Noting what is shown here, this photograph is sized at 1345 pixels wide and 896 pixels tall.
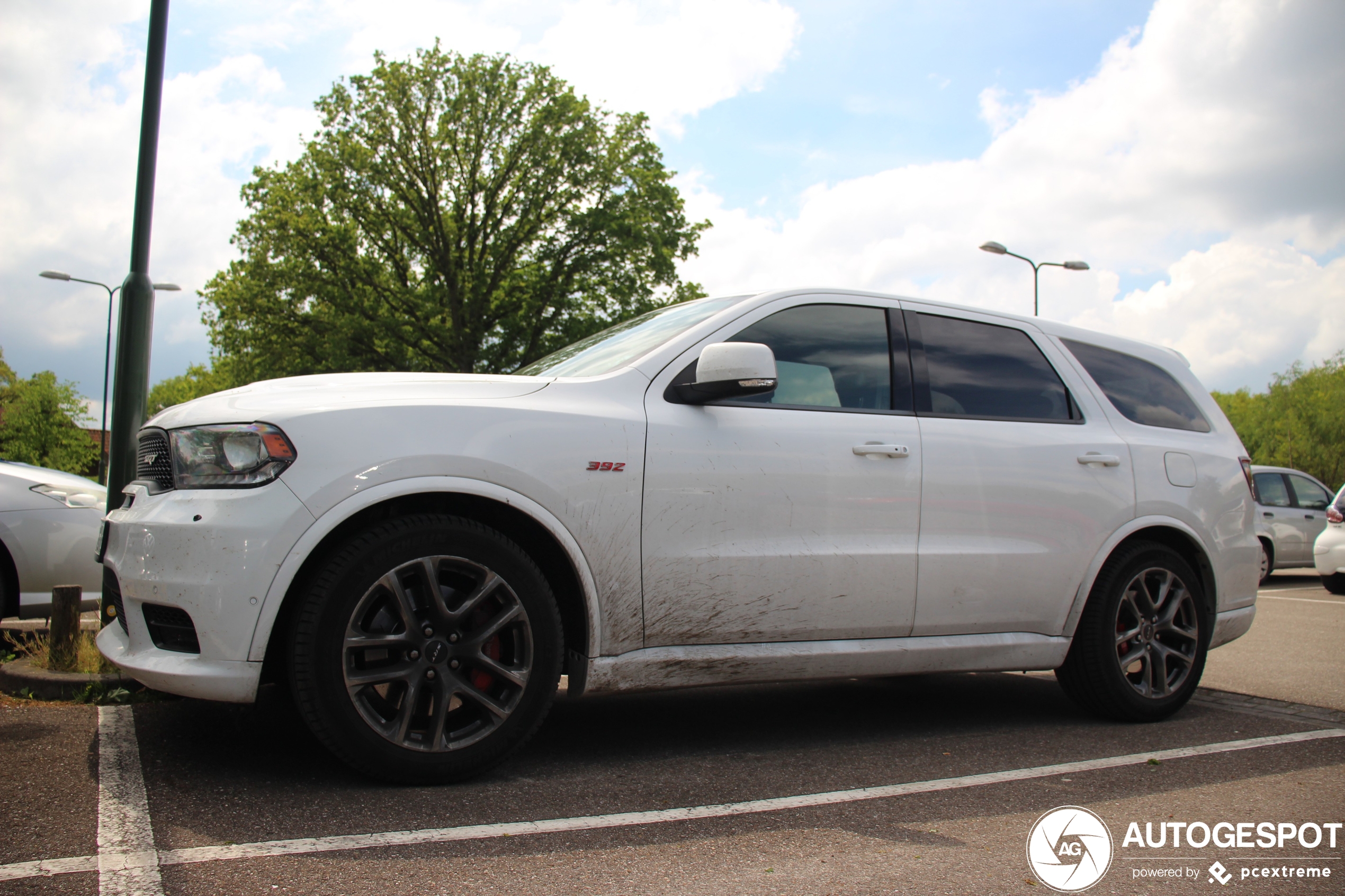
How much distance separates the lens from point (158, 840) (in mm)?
2572

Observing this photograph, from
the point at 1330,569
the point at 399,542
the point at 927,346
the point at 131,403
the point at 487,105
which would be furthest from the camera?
the point at 487,105

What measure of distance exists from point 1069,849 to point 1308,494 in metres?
14.2

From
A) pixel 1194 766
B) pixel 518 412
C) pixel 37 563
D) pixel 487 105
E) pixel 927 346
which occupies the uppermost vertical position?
pixel 487 105

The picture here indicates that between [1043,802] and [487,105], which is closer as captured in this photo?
[1043,802]

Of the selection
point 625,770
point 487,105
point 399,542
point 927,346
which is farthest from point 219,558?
point 487,105

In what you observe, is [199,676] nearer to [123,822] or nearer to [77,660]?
[123,822]

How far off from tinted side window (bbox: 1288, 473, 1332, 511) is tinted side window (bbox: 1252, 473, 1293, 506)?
0.22 m

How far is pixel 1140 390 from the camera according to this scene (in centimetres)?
482

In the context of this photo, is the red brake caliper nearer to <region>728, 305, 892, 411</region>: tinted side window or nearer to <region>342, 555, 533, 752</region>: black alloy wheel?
<region>342, 555, 533, 752</region>: black alloy wheel

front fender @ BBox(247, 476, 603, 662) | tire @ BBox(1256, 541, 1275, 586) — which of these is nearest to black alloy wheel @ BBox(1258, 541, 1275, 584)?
tire @ BBox(1256, 541, 1275, 586)

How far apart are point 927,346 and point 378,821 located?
2.82 metres

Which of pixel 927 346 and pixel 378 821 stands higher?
pixel 927 346

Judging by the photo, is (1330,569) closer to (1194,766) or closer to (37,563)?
(1194,766)

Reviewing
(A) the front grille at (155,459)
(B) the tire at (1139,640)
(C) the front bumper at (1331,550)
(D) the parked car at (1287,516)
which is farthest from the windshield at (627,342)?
(D) the parked car at (1287,516)
